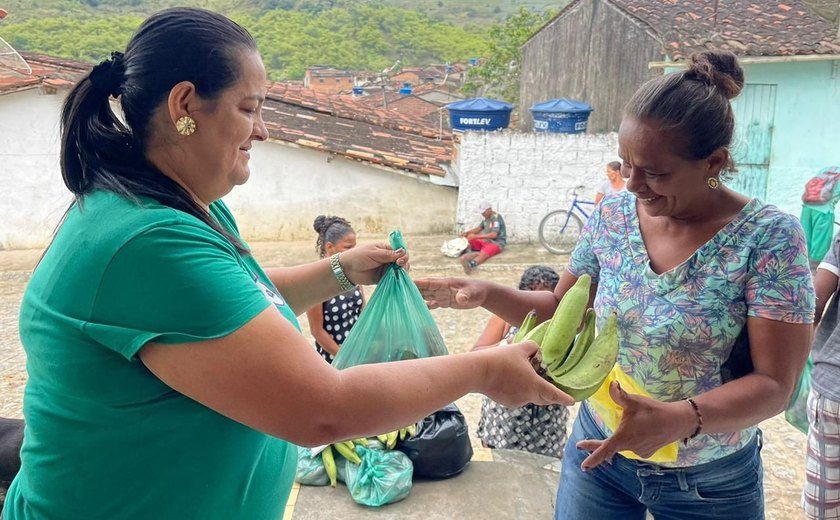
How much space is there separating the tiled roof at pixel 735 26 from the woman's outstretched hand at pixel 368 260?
10054mm

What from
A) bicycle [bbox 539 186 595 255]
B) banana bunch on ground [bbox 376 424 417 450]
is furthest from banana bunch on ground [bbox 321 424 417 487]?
bicycle [bbox 539 186 595 255]

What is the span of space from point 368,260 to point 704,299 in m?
1.03

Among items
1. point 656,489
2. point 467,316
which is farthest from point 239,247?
point 467,316

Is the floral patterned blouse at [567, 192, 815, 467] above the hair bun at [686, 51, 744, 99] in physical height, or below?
below

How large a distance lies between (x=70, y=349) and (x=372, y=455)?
2486 millimetres

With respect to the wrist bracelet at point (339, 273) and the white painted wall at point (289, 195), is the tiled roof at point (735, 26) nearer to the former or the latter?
the white painted wall at point (289, 195)

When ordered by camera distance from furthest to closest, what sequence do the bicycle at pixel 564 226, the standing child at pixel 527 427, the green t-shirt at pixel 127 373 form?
the bicycle at pixel 564 226 < the standing child at pixel 527 427 < the green t-shirt at pixel 127 373

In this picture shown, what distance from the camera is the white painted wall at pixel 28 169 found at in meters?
12.0

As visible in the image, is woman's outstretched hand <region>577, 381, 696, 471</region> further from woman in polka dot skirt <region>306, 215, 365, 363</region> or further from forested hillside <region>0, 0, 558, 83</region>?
forested hillside <region>0, 0, 558, 83</region>

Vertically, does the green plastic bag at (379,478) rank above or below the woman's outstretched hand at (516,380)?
below

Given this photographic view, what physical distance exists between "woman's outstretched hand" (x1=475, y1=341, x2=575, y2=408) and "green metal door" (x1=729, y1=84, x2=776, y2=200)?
1060 cm

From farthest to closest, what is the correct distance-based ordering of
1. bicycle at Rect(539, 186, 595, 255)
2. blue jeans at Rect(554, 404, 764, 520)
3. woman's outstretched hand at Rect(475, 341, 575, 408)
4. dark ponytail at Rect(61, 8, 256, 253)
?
bicycle at Rect(539, 186, 595, 255) → blue jeans at Rect(554, 404, 764, 520) → woman's outstretched hand at Rect(475, 341, 575, 408) → dark ponytail at Rect(61, 8, 256, 253)

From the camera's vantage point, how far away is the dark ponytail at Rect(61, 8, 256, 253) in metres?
1.24

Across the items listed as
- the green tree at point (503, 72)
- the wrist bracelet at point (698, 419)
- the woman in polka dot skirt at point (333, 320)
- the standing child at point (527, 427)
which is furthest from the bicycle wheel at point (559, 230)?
the green tree at point (503, 72)
